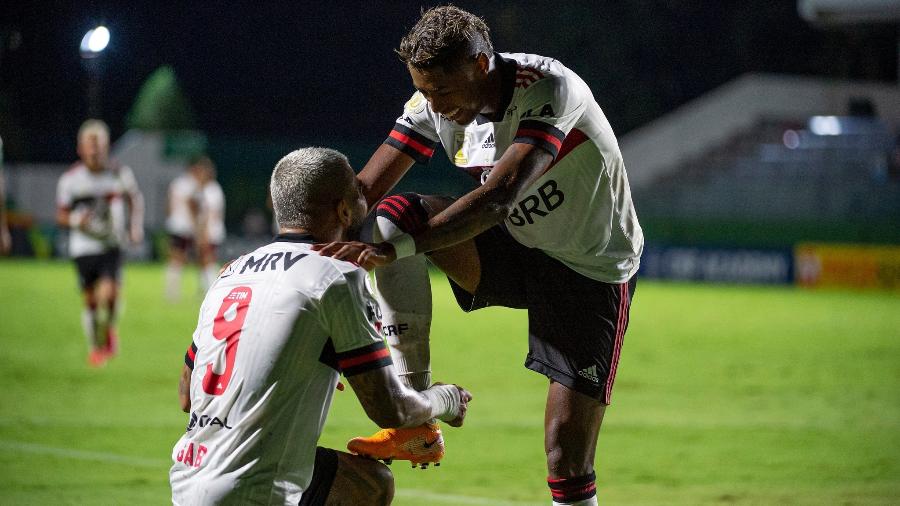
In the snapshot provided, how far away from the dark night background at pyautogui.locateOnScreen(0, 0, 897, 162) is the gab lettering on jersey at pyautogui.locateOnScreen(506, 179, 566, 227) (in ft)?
109

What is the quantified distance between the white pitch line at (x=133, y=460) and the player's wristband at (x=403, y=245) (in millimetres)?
3029

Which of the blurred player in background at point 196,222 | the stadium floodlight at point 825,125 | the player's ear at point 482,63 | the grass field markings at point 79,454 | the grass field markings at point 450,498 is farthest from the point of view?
the stadium floodlight at point 825,125

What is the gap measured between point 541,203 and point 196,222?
19233 mm

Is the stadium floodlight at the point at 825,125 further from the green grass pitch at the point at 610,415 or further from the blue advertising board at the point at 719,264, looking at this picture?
the green grass pitch at the point at 610,415

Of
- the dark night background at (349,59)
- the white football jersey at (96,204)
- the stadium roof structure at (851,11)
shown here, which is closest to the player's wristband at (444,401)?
the white football jersey at (96,204)

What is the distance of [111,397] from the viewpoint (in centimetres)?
1148

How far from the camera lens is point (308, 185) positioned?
13.1 feet

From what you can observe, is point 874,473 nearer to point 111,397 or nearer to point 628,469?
point 628,469

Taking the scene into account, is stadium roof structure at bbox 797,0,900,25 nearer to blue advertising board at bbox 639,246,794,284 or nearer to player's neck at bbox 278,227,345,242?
blue advertising board at bbox 639,246,794,284

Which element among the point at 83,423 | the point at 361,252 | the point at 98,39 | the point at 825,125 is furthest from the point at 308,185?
the point at 825,125

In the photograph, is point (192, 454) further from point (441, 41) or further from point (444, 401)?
point (441, 41)

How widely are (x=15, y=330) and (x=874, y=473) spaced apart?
1298cm

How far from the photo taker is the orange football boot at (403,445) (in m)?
4.68

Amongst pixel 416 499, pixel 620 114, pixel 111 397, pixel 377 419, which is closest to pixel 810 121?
pixel 620 114
